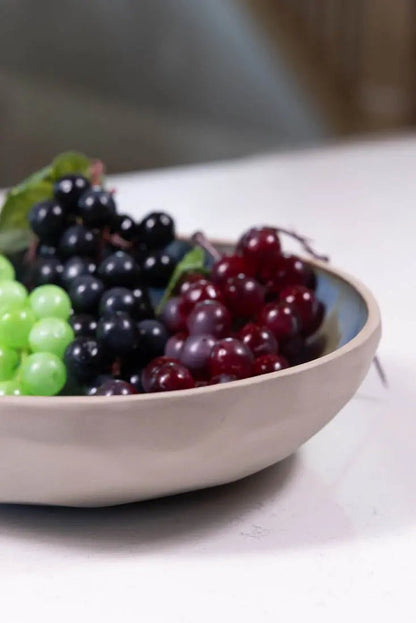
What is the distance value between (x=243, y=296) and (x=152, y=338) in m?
0.08

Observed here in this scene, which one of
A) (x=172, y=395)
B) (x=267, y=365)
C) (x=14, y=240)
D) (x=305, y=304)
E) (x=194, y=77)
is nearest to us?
(x=172, y=395)

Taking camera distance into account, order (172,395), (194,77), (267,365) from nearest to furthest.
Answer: (172,395)
(267,365)
(194,77)

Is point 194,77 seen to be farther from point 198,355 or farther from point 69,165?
point 198,355

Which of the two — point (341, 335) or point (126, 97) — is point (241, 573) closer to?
point (341, 335)

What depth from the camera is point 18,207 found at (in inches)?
32.5

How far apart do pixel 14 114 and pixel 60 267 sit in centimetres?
259

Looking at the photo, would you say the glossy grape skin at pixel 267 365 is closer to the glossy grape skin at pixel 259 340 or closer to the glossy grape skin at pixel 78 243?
the glossy grape skin at pixel 259 340

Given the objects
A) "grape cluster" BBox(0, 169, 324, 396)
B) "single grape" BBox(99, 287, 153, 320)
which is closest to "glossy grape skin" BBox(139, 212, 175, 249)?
"grape cluster" BBox(0, 169, 324, 396)

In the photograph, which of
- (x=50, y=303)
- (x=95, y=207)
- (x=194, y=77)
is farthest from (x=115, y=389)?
(x=194, y=77)

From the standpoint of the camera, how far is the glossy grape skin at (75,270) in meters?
0.74

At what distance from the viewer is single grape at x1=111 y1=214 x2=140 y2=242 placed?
0.80 meters

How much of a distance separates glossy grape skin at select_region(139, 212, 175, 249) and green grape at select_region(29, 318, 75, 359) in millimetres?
180

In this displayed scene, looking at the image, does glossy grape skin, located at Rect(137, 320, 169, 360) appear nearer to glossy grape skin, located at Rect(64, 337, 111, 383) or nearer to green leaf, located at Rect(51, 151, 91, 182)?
glossy grape skin, located at Rect(64, 337, 111, 383)

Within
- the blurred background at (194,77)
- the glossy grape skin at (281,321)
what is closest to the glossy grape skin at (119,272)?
the glossy grape skin at (281,321)
